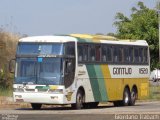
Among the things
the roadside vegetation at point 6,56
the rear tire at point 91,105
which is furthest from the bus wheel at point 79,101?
the roadside vegetation at point 6,56

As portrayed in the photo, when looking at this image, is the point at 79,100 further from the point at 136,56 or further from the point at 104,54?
the point at 136,56

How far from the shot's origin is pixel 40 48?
28.5 metres

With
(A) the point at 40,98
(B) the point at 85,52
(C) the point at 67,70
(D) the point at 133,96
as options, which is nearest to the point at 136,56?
(D) the point at 133,96

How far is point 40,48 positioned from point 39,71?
1115 mm

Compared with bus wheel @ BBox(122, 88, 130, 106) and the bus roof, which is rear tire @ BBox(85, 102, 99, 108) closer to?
bus wheel @ BBox(122, 88, 130, 106)

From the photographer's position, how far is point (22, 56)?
2850 cm

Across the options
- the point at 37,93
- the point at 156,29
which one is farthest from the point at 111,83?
the point at 156,29

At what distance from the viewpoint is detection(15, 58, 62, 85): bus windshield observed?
27.8 m

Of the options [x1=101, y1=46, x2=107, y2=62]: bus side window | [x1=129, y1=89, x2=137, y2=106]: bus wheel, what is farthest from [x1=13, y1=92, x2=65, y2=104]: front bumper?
[x1=129, y1=89, x2=137, y2=106]: bus wheel

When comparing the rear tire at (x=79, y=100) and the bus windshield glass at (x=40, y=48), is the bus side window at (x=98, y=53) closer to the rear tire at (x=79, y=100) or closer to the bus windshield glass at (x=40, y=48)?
the rear tire at (x=79, y=100)

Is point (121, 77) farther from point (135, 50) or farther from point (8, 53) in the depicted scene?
point (8, 53)

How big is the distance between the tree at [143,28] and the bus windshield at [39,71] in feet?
79.0

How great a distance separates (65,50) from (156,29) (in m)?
25.5

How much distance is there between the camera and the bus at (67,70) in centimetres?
2778
